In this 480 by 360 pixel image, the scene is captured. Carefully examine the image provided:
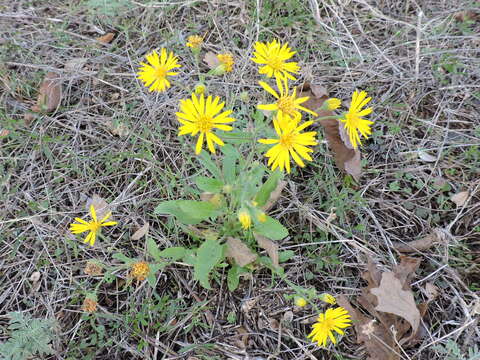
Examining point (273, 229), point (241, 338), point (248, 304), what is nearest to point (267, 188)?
point (273, 229)

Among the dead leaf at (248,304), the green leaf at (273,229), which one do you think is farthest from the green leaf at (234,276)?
the green leaf at (273,229)

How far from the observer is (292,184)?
3062mm

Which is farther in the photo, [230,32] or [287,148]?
[230,32]

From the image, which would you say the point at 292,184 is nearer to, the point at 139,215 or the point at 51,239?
the point at 139,215

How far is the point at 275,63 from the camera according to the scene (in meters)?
2.46

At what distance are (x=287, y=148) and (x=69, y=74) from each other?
7.73 ft

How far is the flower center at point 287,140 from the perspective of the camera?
2.14 meters

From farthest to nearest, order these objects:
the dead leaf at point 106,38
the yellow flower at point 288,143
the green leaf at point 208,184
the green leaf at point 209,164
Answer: the dead leaf at point 106,38 → the green leaf at point 209,164 → the green leaf at point 208,184 → the yellow flower at point 288,143

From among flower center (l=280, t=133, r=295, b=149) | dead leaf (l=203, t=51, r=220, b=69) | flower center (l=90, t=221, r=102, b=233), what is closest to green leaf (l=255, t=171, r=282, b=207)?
flower center (l=280, t=133, r=295, b=149)

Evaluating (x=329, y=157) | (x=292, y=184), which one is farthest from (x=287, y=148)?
(x=329, y=157)

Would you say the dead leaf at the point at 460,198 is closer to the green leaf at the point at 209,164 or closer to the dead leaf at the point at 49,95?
the green leaf at the point at 209,164

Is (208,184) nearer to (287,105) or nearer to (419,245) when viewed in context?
(287,105)

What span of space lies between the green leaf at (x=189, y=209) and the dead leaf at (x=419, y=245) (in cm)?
137

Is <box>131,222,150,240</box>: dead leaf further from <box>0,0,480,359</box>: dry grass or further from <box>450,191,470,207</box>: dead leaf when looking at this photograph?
<box>450,191,470,207</box>: dead leaf
